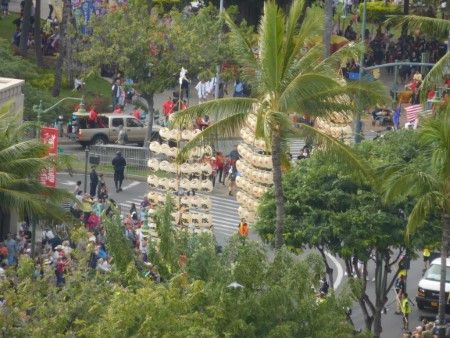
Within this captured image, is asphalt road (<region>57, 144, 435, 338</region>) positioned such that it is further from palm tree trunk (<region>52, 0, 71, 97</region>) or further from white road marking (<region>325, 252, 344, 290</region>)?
palm tree trunk (<region>52, 0, 71, 97</region>)

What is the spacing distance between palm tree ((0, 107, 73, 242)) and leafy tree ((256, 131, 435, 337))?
4.78 meters

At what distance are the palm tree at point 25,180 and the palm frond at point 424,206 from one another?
28.3 feet

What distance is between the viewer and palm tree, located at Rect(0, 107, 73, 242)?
123 ft

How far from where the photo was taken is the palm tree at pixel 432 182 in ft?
107

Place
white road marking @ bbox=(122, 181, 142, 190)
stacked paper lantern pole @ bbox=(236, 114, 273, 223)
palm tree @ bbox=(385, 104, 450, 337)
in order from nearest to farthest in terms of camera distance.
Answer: palm tree @ bbox=(385, 104, 450, 337) < stacked paper lantern pole @ bbox=(236, 114, 273, 223) < white road marking @ bbox=(122, 181, 142, 190)

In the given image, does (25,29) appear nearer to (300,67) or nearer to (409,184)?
(409,184)

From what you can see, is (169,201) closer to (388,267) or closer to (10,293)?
(10,293)

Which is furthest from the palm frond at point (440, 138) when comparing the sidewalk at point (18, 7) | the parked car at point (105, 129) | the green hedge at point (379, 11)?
the sidewalk at point (18, 7)

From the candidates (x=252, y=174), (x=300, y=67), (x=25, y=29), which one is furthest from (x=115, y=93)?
(x=300, y=67)

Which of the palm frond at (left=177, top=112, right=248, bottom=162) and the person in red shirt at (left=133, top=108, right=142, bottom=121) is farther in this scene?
the person in red shirt at (left=133, top=108, right=142, bottom=121)

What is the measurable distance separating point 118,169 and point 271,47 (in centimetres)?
2423

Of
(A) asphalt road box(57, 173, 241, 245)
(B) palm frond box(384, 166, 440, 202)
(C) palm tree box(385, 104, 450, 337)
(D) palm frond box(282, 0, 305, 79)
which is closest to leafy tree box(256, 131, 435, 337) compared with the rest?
(B) palm frond box(384, 166, 440, 202)

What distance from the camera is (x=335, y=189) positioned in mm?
37688

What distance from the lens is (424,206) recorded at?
3338 cm
